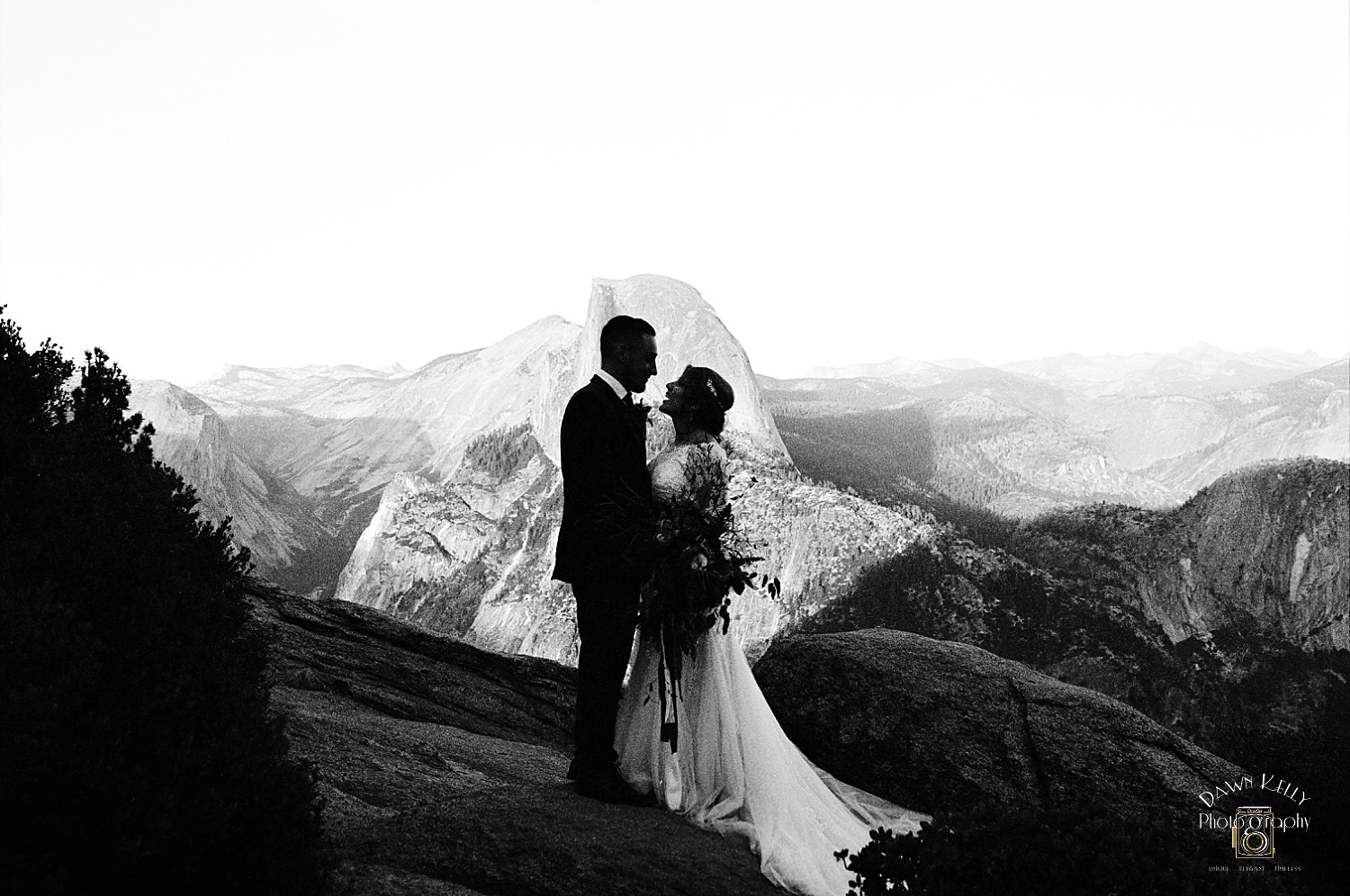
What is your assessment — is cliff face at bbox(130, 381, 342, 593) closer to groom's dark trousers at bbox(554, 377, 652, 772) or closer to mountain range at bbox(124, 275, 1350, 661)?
mountain range at bbox(124, 275, 1350, 661)

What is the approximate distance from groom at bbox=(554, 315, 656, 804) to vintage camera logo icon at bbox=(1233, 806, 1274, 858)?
12.9ft

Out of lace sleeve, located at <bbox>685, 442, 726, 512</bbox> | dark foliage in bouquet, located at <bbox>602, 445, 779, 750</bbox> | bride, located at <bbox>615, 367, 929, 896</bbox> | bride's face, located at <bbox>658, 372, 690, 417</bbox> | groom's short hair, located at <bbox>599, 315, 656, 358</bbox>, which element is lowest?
bride, located at <bbox>615, 367, 929, 896</bbox>

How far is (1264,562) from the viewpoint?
110 metres

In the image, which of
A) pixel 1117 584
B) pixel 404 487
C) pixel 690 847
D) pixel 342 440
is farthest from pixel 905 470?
pixel 690 847

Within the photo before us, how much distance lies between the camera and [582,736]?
676 cm

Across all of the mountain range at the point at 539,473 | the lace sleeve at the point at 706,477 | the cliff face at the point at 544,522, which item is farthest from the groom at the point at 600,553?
the cliff face at the point at 544,522

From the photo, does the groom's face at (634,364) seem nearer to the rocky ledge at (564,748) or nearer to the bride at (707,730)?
the bride at (707,730)

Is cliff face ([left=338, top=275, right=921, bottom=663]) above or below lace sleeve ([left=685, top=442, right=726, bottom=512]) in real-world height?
above

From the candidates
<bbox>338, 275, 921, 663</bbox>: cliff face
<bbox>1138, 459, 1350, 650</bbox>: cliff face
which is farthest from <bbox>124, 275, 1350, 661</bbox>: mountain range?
<bbox>1138, 459, 1350, 650</bbox>: cliff face

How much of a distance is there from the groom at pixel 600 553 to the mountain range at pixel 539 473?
40432mm

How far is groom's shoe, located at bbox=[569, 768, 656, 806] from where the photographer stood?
6.51 m

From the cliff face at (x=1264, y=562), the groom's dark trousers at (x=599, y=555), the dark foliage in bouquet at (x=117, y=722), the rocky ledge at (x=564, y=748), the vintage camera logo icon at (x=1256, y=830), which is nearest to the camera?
the dark foliage in bouquet at (x=117, y=722)

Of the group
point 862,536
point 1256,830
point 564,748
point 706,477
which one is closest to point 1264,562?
point 862,536

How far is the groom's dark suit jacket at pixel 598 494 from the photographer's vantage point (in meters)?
6.70
